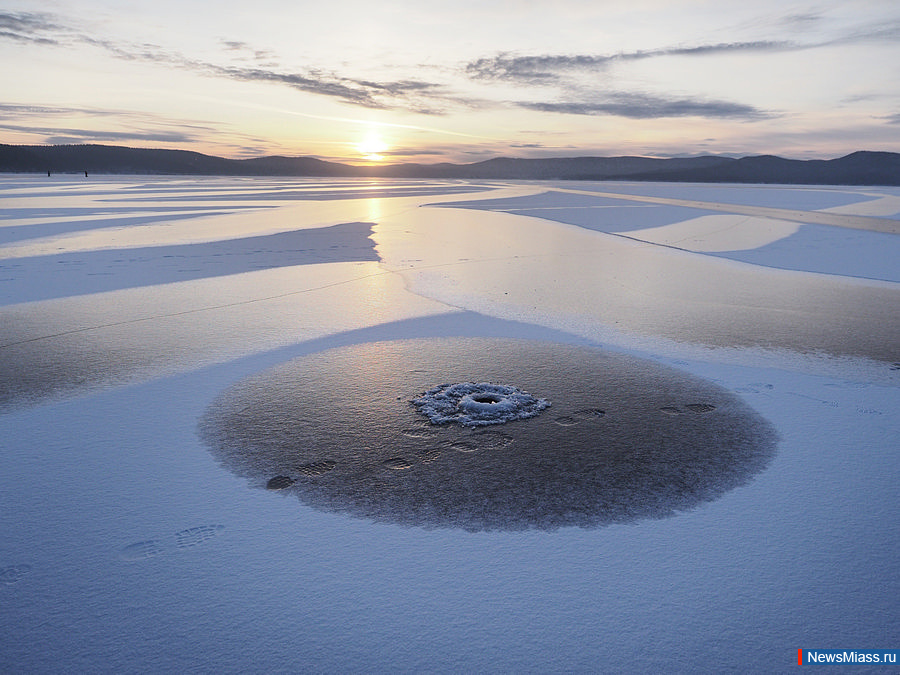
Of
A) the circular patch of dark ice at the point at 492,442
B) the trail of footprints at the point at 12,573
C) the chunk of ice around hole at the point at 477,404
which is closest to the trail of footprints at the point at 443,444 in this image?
the circular patch of dark ice at the point at 492,442

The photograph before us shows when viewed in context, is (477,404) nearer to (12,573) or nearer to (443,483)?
(443,483)

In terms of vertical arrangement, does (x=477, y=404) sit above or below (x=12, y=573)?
above

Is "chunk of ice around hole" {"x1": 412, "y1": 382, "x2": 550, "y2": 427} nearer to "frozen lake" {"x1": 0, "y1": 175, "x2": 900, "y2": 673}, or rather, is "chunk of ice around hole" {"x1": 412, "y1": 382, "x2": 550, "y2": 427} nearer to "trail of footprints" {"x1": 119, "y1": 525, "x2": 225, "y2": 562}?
"frozen lake" {"x1": 0, "y1": 175, "x2": 900, "y2": 673}

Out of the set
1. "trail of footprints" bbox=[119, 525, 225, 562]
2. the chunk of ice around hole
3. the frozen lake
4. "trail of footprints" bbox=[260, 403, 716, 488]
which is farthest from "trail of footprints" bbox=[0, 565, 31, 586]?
the chunk of ice around hole

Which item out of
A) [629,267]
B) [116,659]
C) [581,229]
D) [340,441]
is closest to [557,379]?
[340,441]

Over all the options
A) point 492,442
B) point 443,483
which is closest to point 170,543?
point 443,483

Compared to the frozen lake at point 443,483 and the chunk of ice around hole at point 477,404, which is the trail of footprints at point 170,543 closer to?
the frozen lake at point 443,483
